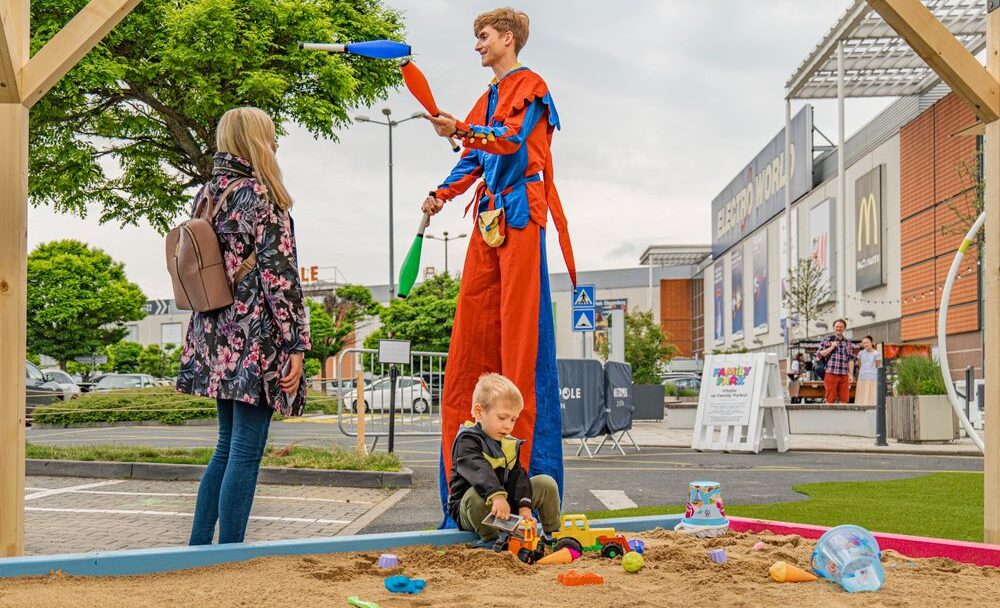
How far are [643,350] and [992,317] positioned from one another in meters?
32.7

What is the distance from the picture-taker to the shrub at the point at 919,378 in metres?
14.4

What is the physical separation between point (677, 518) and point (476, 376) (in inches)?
48.2

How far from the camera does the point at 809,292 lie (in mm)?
32531

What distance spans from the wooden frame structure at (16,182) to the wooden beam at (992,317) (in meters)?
3.78

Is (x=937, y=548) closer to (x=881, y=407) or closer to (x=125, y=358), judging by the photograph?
(x=881, y=407)

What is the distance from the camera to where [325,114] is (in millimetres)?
14109

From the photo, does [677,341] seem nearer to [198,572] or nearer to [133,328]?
[133,328]

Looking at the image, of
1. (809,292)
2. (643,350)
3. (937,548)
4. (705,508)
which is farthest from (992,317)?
(643,350)

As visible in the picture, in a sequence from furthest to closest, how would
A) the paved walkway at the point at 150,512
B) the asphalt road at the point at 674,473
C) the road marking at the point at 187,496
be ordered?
the road marking at the point at 187,496 < the asphalt road at the point at 674,473 < the paved walkway at the point at 150,512

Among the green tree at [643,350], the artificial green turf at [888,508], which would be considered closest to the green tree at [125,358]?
the green tree at [643,350]

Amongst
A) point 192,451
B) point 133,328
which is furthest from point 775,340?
point 133,328

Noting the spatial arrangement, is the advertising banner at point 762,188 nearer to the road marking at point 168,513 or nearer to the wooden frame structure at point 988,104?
the road marking at point 168,513

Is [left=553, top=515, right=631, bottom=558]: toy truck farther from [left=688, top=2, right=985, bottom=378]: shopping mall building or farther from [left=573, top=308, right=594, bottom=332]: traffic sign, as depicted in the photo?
[left=688, top=2, right=985, bottom=378]: shopping mall building

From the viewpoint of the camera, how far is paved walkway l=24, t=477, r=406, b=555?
5.44 metres
